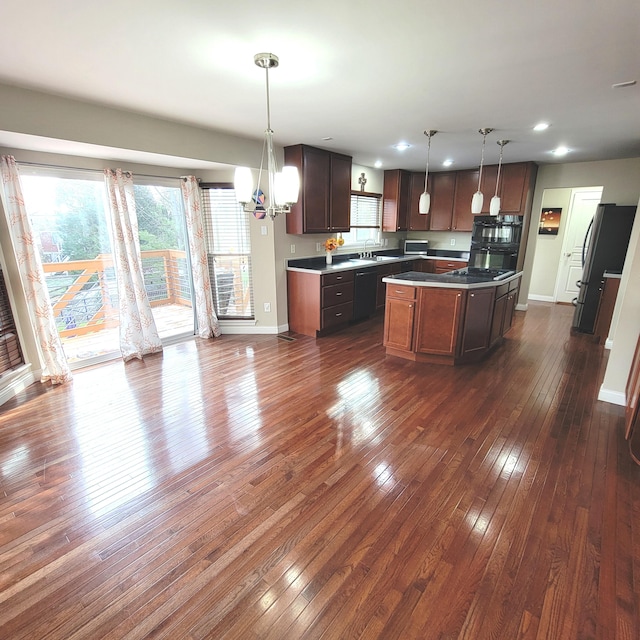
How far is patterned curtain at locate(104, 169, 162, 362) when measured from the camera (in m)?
3.75

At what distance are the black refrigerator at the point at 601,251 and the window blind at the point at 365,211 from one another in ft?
10.9

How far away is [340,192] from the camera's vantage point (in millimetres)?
5180

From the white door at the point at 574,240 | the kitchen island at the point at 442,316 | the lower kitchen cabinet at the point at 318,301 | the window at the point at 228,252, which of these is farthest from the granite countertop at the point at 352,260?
the white door at the point at 574,240

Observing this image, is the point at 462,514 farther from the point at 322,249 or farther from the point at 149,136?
the point at 322,249

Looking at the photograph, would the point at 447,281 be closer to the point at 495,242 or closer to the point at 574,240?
the point at 495,242

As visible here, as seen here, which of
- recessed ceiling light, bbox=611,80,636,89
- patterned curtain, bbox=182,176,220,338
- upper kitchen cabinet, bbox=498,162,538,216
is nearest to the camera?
recessed ceiling light, bbox=611,80,636,89

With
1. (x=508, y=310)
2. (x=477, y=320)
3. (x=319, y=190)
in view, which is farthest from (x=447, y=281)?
(x=319, y=190)

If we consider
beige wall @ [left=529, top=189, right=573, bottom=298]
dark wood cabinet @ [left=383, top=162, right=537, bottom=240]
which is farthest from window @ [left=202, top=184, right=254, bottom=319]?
beige wall @ [left=529, top=189, right=573, bottom=298]

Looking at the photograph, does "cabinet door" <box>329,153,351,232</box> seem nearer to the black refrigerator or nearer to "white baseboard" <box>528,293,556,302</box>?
the black refrigerator

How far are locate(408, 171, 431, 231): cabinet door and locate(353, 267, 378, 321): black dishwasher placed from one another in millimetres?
1860

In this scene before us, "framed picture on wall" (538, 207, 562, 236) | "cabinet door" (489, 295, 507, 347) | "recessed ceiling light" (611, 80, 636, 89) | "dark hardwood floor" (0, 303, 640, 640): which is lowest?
"dark hardwood floor" (0, 303, 640, 640)

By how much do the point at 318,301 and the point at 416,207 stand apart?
3472 millimetres

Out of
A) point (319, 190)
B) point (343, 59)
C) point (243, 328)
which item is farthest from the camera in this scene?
point (243, 328)

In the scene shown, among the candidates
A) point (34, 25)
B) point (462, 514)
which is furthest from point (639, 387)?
point (34, 25)
